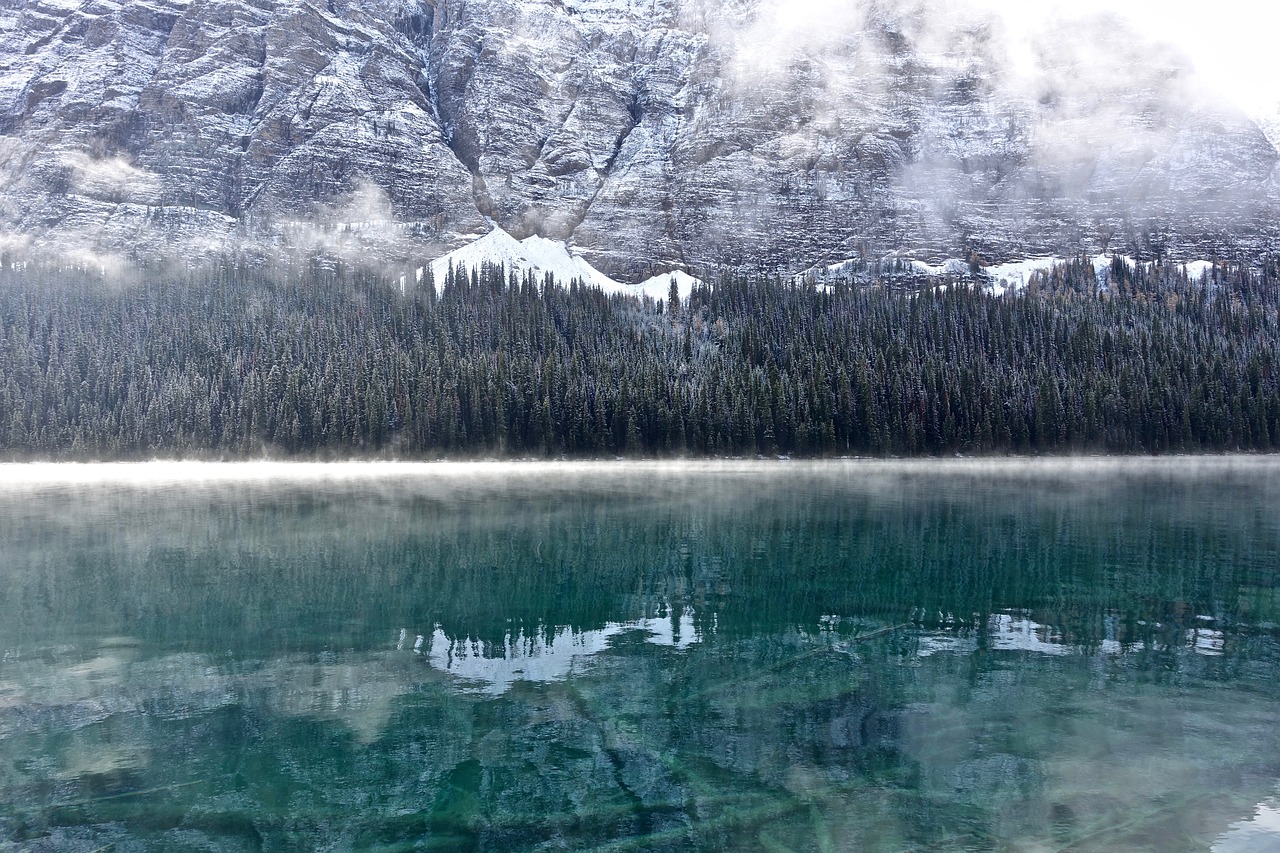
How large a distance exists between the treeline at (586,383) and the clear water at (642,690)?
196 feet

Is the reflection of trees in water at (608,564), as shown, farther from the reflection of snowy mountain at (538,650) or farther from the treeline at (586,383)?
the treeline at (586,383)

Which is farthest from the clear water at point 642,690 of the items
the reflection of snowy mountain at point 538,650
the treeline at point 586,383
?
the treeline at point 586,383

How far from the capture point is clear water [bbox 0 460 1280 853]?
12.4 metres

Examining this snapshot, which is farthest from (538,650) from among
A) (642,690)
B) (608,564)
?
(608,564)

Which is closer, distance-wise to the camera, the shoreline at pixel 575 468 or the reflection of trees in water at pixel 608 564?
the reflection of trees in water at pixel 608 564

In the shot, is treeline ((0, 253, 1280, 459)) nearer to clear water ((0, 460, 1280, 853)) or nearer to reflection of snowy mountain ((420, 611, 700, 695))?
clear water ((0, 460, 1280, 853))

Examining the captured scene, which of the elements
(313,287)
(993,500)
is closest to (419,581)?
Result: (993,500)

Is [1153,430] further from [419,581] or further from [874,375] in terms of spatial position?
[419,581]

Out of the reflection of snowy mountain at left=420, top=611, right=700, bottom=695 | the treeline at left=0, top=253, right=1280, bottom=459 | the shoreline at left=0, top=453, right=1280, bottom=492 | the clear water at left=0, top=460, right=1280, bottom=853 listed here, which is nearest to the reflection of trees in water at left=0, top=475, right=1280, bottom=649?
the clear water at left=0, top=460, right=1280, bottom=853

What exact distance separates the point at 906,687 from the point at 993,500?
38.8 metres

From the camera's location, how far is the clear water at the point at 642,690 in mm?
12422

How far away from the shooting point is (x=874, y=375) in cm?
10538

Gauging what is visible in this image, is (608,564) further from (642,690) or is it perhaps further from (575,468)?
(575,468)

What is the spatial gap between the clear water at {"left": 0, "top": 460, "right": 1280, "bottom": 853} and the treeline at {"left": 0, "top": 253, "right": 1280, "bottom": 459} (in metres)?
59.8
